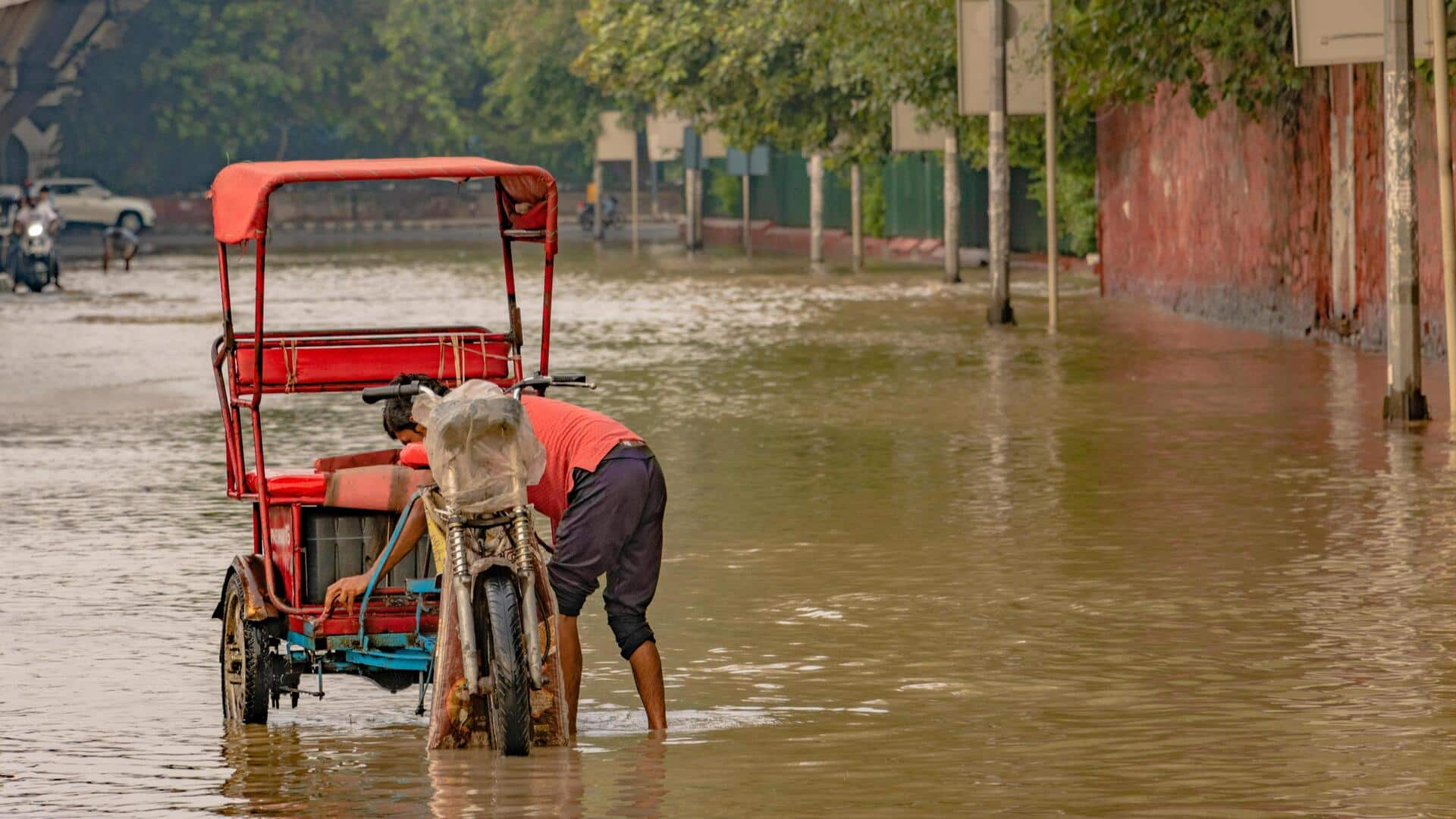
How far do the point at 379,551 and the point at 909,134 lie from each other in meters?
29.1

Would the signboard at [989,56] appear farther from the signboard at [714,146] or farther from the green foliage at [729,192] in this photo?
the green foliage at [729,192]

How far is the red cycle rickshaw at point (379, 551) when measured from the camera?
7.52 metres

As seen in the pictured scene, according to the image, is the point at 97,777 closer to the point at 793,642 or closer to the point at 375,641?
the point at 375,641

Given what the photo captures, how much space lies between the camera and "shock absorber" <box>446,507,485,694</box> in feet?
24.4

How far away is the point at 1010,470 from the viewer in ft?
48.5

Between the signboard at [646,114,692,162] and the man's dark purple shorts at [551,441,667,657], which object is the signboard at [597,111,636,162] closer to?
the signboard at [646,114,692,162]

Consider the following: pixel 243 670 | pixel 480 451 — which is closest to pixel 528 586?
pixel 480 451

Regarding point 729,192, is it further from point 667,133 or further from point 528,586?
point 528,586

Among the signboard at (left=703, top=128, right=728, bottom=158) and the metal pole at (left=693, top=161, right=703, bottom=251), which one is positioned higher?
the signboard at (left=703, top=128, right=728, bottom=158)

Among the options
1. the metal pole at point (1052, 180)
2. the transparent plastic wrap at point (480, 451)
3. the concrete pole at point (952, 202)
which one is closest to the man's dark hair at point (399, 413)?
the transparent plastic wrap at point (480, 451)

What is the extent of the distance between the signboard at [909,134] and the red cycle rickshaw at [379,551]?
26.9 meters

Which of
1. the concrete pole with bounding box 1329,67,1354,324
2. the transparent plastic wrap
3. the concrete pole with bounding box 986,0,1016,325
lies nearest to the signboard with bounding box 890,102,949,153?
the concrete pole with bounding box 986,0,1016,325

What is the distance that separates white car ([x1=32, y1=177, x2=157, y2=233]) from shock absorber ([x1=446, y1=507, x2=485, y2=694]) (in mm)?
66031

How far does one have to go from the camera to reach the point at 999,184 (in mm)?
27641
